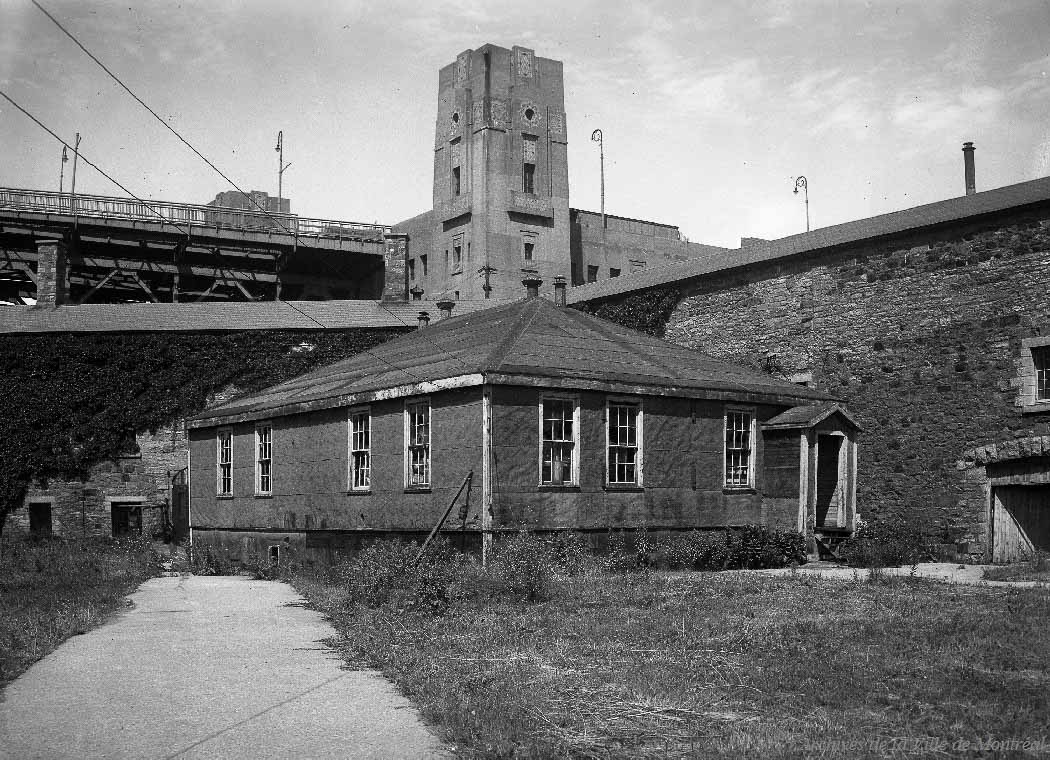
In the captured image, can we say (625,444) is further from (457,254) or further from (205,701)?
(457,254)

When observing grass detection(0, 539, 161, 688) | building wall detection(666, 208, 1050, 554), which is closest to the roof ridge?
grass detection(0, 539, 161, 688)

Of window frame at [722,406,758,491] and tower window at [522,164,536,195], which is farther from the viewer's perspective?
tower window at [522,164,536,195]

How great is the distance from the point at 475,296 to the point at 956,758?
180ft

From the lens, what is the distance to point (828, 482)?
22812 millimetres

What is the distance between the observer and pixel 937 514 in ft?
80.6

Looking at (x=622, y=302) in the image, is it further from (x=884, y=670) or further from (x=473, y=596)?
(x=884, y=670)

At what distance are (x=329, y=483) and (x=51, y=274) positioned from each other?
22.6 metres

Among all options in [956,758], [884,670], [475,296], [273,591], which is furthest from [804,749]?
[475,296]

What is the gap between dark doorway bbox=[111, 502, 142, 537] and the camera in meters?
34.6

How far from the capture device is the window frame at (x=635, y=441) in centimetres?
2011

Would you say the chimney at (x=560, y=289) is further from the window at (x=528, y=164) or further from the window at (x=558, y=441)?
the window at (x=528, y=164)

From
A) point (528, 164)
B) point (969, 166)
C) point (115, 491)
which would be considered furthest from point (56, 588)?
point (528, 164)

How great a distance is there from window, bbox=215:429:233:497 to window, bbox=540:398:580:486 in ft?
36.9

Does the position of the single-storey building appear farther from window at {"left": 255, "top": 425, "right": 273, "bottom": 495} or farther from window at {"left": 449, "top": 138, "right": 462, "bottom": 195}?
window at {"left": 449, "top": 138, "right": 462, "bottom": 195}
